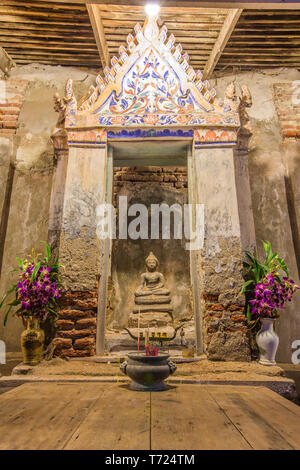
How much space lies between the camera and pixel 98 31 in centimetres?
496

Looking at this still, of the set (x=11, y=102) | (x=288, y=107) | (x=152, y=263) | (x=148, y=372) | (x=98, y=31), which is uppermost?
(x=98, y=31)

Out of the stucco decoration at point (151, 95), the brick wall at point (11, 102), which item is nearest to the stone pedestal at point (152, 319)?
the stucco decoration at point (151, 95)

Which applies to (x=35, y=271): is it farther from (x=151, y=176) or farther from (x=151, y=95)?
(x=151, y=176)

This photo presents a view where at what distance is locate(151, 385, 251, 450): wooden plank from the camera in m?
1.16

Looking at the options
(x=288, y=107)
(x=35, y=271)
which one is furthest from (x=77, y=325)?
(x=288, y=107)

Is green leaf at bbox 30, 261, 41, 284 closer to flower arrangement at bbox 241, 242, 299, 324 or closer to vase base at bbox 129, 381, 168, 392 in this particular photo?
vase base at bbox 129, 381, 168, 392

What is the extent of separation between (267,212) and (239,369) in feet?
8.58

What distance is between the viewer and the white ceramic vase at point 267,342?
11.0ft

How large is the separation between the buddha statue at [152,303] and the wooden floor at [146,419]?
2.61 m

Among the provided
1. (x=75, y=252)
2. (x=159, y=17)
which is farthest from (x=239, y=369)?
(x=159, y=17)

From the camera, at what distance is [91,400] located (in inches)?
69.8

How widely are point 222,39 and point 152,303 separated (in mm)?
4317

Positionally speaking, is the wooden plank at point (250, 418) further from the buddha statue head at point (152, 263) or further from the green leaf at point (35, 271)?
the buddha statue head at point (152, 263)
